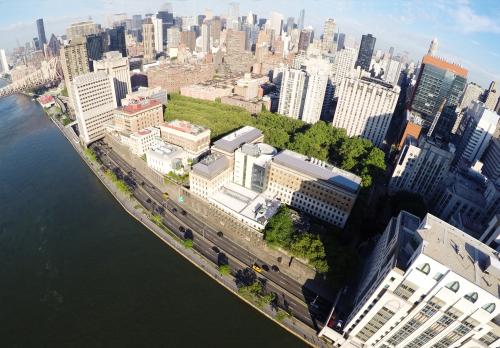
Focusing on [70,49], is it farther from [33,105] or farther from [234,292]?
[234,292]

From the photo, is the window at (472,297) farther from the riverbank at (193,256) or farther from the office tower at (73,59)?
the office tower at (73,59)

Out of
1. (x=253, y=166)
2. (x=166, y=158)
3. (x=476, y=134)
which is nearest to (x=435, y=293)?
(x=253, y=166)

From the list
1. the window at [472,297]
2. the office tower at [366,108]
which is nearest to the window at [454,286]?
the window at [472,297]

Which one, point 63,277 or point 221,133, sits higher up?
point 221,133

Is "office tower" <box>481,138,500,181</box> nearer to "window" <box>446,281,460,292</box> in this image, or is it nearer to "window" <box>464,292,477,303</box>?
"window" <box>464,292,477,303</box>

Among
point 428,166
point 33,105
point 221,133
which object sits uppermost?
point 428,166

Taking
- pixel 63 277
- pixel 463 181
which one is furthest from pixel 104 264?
pixel 463 181
